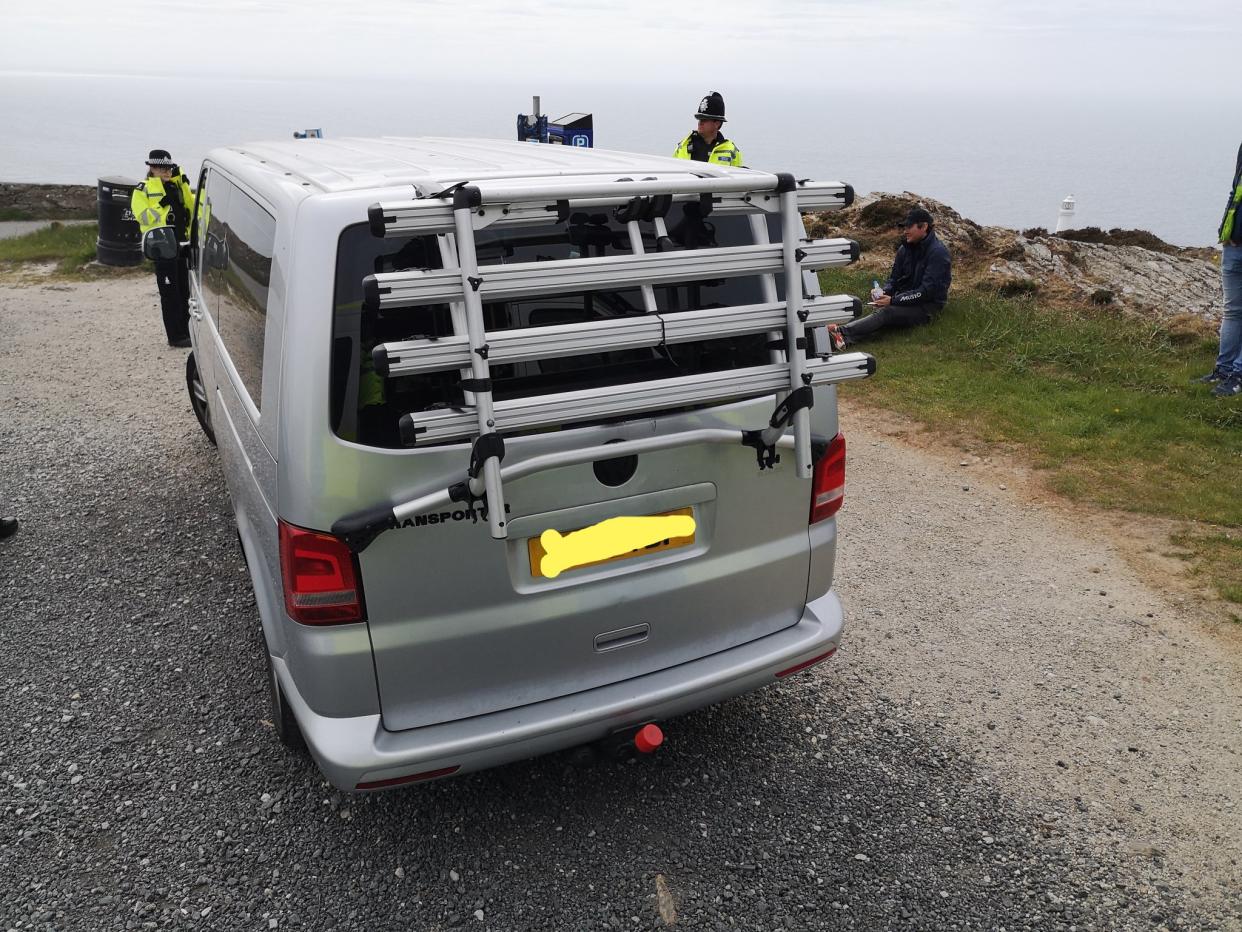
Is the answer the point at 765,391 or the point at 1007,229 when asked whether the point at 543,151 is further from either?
the point at 1007,229

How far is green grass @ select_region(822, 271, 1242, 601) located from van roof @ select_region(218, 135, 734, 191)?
141 inches

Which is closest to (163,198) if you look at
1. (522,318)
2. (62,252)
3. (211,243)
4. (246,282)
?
(62,252)

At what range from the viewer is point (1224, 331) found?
677 cm

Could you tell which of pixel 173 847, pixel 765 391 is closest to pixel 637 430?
pixel 765 391

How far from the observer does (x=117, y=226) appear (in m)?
12.2

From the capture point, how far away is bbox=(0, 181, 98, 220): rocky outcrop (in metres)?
16.9

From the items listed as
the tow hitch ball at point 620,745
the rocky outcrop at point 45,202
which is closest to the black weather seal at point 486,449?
the tow hitch ball at point 620,745

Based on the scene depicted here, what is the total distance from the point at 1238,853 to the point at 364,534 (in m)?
2.88

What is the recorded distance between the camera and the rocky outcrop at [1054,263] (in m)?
9.25

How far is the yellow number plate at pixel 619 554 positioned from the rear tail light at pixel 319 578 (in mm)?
474

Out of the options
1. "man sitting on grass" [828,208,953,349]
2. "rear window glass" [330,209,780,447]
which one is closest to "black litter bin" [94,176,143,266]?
"man sitting on grass" [828,208,953,349]

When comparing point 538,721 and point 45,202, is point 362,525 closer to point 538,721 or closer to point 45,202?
point 538,721

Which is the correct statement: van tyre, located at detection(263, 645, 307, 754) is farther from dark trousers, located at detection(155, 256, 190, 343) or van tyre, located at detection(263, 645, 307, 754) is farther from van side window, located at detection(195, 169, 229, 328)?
dark trousers, located at detection(155, 256, 190, 343)

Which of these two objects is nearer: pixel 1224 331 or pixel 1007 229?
pixel 1224 331
